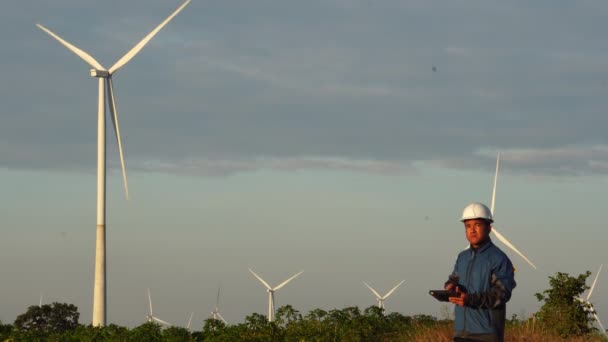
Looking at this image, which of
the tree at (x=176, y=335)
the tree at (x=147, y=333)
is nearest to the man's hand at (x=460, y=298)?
the tree at (x=176, y=335)

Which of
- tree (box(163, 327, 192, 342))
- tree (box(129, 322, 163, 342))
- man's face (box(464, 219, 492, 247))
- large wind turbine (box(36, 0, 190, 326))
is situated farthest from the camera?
large wind turbine (box(36, 0, 190, 326))

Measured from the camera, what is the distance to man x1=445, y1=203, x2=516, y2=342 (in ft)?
40.5

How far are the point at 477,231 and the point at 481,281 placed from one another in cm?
59

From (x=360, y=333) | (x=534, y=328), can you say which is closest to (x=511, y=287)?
(x=360, y=333)

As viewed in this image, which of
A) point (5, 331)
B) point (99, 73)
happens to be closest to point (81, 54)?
point (99, 73)

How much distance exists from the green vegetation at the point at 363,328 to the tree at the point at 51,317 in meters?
22.7

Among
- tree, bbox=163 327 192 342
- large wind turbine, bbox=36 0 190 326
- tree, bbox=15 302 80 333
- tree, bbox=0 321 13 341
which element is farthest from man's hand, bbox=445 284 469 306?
tree, bbox=15 302 80 333

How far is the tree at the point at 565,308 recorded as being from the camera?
24.5m

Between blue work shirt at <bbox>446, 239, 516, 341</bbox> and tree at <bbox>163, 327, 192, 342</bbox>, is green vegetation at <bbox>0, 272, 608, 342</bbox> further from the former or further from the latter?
blue work shirt at <bbox>446, 239, 516, 341</bbox>

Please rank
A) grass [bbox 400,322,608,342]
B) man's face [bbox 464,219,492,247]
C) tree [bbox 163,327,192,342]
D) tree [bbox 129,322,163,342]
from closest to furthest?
1. man's face [bbox 464,219,492,247]
2. grass [bbox 400,322,608,342]
3. tree [bbox 163,327,192,342]
4. tree [bbox 129,322,163,342]

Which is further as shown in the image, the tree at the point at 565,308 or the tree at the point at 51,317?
the tree at the point at 51,317

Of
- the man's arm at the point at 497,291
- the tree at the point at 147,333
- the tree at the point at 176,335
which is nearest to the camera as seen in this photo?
the man's arm at the point at 497,291

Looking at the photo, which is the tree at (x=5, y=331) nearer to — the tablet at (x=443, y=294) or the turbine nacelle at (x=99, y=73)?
the tablet at (x=443, y=294)

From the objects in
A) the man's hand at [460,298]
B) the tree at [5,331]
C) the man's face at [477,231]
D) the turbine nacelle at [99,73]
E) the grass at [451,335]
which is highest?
the turbine nacelle at [99,73]
